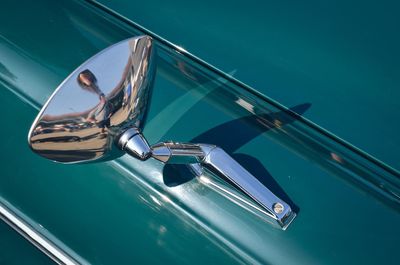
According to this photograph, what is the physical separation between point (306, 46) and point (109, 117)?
56cm

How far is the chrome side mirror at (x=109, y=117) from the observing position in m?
0.71

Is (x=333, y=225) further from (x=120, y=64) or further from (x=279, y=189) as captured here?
(x=120, y=64)

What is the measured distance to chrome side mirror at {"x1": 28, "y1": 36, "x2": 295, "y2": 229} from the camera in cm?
71

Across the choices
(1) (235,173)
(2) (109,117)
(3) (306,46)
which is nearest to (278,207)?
(1) (235,173)

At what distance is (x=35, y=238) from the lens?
993 millimetres

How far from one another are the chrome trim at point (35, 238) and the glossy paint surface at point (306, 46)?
0.50 meters

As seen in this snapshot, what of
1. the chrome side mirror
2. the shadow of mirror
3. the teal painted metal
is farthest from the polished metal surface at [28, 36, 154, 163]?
the teal painted metal

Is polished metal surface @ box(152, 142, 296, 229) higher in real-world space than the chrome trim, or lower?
higher

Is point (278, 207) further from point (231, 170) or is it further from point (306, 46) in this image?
point (306, 46)

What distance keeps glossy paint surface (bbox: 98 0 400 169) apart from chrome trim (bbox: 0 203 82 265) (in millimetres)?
496

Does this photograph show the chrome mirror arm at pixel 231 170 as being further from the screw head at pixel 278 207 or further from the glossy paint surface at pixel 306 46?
the glossy paint surface at pixel 306 46

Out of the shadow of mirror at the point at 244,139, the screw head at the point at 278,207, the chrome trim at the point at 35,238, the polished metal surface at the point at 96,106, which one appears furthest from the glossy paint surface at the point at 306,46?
the chrome trim at the point at 35,238

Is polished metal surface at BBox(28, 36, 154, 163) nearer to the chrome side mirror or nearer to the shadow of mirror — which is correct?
the chrome side mirror

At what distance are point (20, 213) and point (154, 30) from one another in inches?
19.2
